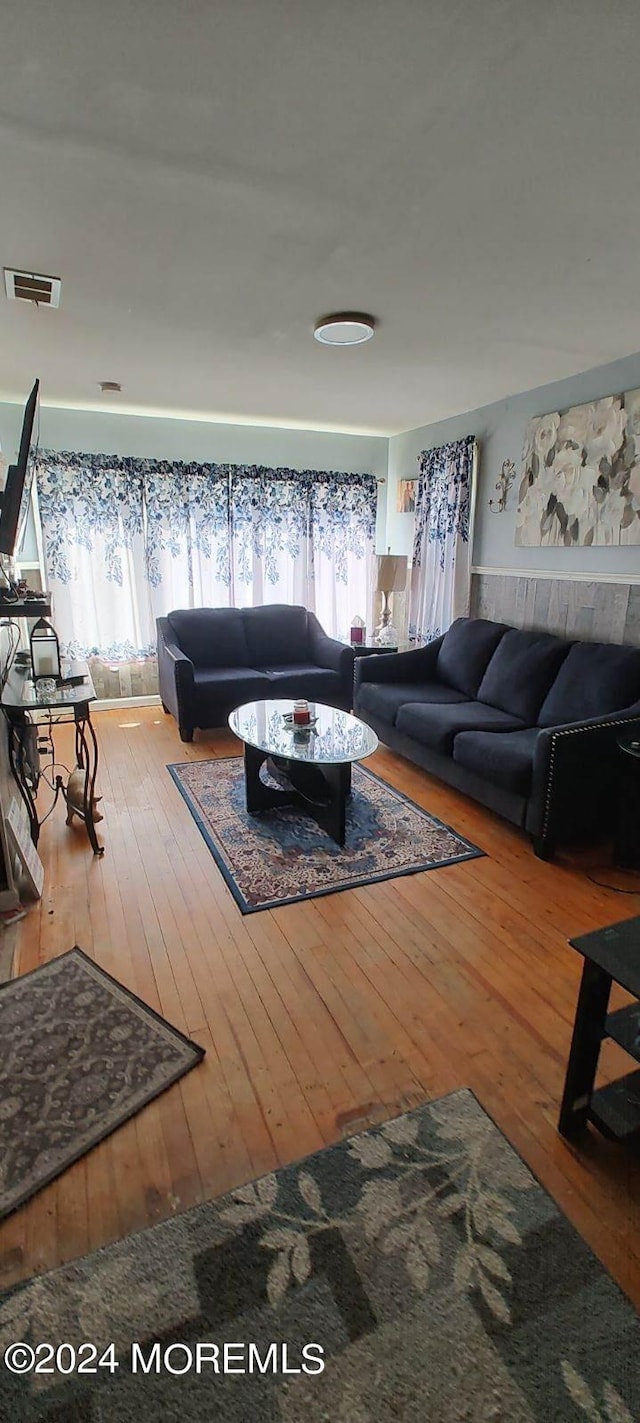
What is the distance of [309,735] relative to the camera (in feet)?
10.0

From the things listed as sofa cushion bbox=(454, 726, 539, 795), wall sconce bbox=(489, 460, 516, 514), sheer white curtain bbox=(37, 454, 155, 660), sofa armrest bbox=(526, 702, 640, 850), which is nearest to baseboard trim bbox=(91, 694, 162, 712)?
sheer white curtain bbox=(37, 454, 155, 660)

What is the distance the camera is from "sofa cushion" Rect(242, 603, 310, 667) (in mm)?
4848

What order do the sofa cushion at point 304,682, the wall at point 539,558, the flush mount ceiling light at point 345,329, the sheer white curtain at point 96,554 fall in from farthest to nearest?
the sheer white curtain at point 96,554 → the sofa cushion at point 304,682 → the wall at point 539,558 → the flush mount ceiling light at point 345,329

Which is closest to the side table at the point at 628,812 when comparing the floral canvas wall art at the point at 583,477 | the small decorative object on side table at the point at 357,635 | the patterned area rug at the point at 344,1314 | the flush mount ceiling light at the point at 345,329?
the floral canvas wall art at the point at 583,477

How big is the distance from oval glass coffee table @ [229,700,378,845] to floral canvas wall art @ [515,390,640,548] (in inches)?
66.3

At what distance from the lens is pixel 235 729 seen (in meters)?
3.16

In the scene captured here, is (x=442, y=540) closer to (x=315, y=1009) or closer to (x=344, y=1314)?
(x=315, y=1009)

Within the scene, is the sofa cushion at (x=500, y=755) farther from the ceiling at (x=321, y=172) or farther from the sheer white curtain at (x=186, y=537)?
the sheer white curtain at (x=186, y=537)

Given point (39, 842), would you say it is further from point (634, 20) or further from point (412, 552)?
point (412, 552)

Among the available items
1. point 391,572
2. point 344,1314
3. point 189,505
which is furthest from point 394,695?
point 344,1314

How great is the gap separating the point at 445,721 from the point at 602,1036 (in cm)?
A: 208

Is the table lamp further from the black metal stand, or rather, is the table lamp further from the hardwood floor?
the black metal stand

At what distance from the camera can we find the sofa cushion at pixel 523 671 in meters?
3.43

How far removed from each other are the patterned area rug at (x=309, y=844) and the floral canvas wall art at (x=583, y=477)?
5.97ft
